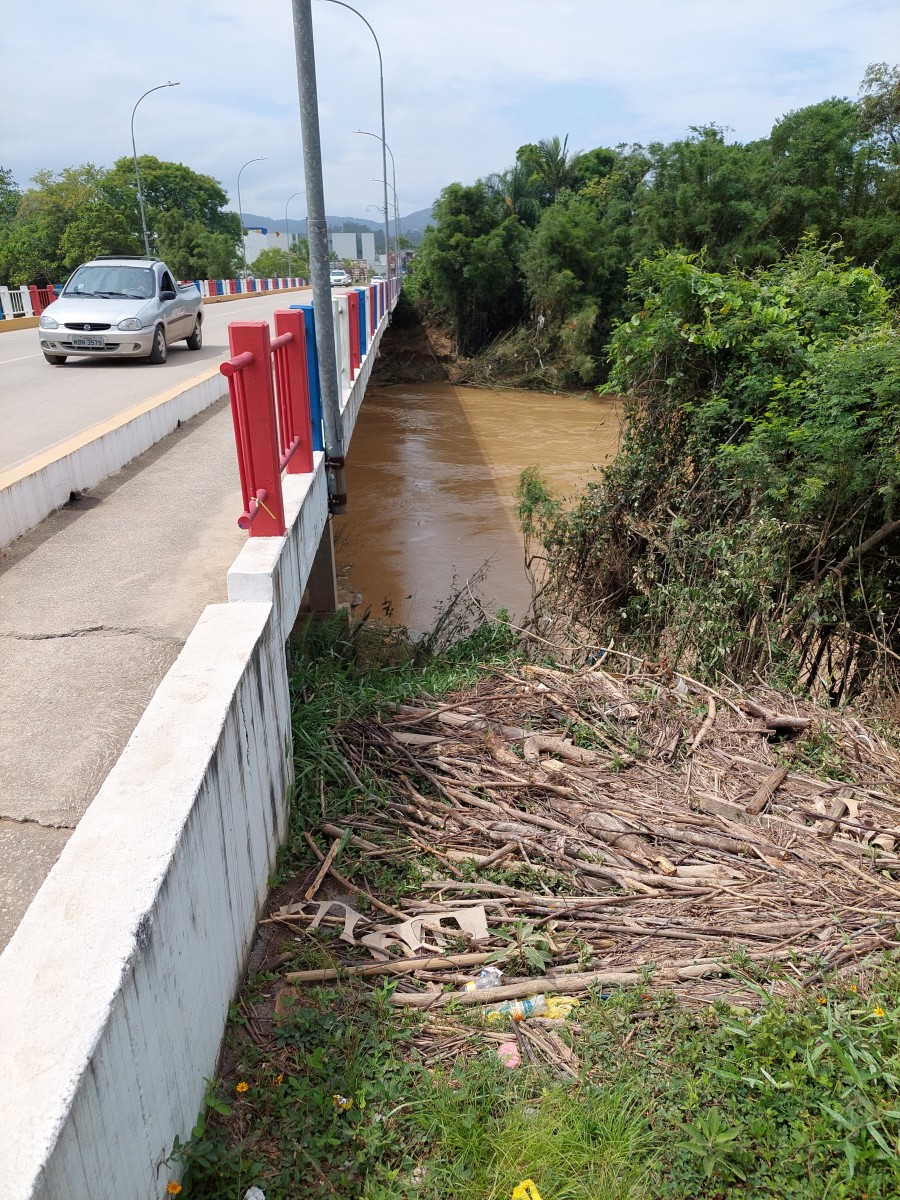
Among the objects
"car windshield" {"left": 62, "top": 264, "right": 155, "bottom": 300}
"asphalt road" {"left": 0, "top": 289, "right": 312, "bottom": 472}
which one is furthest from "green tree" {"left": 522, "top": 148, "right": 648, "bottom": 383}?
"car windshield" {"left": 62, "top": 264, "right": 155, "bottom": 300}

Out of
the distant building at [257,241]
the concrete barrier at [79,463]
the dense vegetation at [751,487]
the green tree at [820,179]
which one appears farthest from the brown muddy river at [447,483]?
the distant building at [257,241]

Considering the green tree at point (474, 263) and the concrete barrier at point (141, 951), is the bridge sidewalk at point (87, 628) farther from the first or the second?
the green tree at point (474, 263)

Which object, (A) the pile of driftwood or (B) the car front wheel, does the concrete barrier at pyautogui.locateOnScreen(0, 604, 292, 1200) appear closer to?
(A) the pile of driftwood

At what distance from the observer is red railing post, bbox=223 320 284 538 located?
3680 mm

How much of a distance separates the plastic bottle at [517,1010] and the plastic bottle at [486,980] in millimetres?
107

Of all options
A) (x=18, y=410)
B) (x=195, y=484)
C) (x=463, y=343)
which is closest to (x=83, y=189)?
(x=463, y=343)

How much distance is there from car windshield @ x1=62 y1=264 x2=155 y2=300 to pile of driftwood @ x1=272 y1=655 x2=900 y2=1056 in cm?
935

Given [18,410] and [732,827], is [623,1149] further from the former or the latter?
[18,410]

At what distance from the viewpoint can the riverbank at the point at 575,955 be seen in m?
2.46

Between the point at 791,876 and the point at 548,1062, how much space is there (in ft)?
4.70

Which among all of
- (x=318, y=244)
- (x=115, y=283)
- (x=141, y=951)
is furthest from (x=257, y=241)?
(x=141, y=951)

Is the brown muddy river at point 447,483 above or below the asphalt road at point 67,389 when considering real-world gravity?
below

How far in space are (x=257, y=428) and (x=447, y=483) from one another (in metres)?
14.7

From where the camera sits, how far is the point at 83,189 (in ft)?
153
